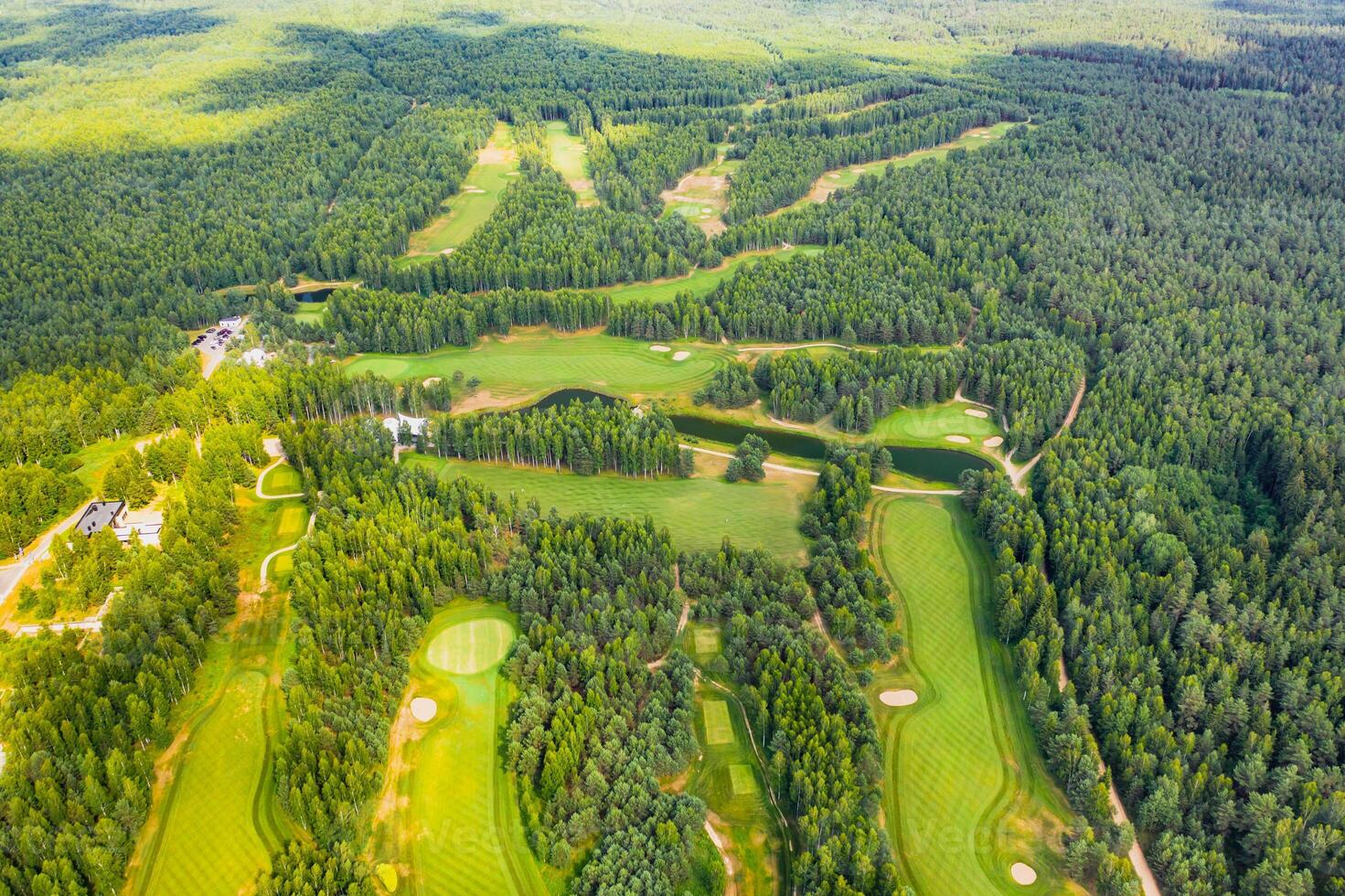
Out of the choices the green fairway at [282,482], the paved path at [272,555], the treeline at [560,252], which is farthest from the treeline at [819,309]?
the paved path at [272,555]

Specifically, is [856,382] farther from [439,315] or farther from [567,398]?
[439,315]

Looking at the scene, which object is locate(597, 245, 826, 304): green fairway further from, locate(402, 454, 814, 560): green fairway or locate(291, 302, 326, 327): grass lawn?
locate(402, 454, 814, 560): green fairway

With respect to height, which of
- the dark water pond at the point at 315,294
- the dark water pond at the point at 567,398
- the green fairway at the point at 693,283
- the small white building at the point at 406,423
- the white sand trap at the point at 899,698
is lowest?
the dark water pond at the point at 315,294

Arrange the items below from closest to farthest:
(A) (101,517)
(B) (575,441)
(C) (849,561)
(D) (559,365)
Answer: (C) (849,561) < (A) (101,517) < (B) (575,441) < (D) (559,365)

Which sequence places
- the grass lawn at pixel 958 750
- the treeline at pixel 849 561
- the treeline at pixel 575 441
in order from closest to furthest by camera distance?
the grass lawn at pixel 958 750, the treeline at pixel 849 561, the treeline at pixel 575 441

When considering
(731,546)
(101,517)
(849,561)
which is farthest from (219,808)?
(849,561)

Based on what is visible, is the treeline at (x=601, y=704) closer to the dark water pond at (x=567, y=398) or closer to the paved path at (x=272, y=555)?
the paved path at (x=272, y=555)

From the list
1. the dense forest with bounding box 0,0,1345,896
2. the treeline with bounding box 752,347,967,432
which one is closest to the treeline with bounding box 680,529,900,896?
→ the dense forest with bounding box 0,0,1345,896
